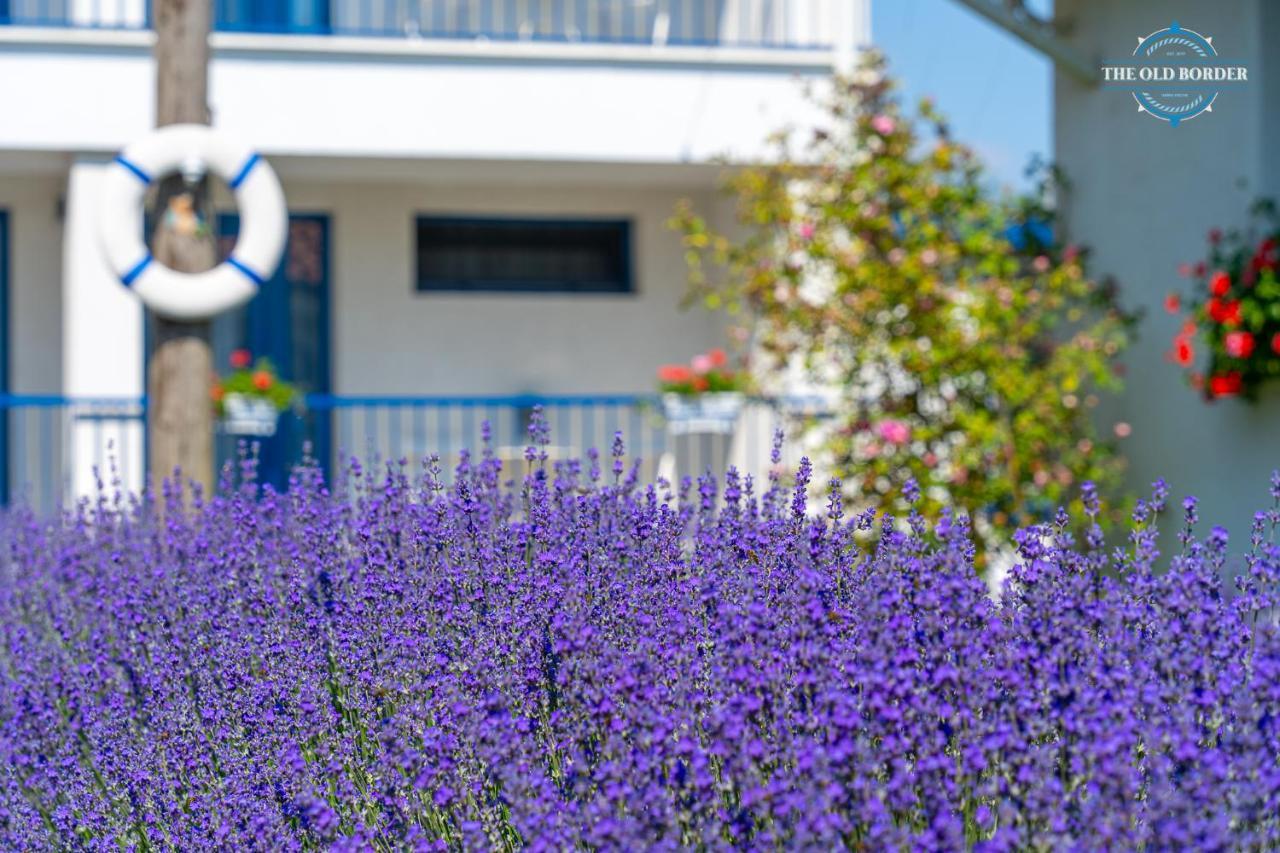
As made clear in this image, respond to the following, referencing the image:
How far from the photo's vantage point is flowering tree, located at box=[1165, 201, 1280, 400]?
6312 mm

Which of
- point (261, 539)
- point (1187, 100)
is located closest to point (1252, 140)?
point (1187, 100)

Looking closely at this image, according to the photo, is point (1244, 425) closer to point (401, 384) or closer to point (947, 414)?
point (947, 414)

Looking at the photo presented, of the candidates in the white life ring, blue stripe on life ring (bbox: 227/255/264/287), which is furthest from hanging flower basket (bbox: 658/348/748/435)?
blue stripe on life ring (bbox: 227/255/264/287)

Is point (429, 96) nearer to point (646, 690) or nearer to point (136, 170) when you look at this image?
point (136, 170)

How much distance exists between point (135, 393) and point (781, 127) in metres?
4.10

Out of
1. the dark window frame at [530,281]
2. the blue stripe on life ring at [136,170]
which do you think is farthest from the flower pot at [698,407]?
the blue stripe on life ring at [136,170]

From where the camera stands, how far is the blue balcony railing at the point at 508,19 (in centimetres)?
954

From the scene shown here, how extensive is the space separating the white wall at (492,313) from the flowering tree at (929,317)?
301 cm

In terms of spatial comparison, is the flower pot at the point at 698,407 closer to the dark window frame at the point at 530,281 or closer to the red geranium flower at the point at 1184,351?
the dark window frame at the point at 530,281

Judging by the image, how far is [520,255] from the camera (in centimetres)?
1118

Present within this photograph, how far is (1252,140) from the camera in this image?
6727 millimetres

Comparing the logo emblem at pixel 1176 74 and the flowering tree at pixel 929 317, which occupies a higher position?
the logo emblem at pixel 1176 74

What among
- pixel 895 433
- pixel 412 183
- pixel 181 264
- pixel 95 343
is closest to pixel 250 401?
pixel 95 343

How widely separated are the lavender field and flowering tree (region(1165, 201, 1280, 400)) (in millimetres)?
3754
